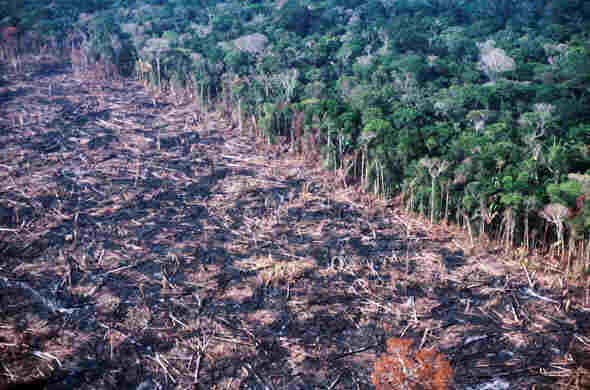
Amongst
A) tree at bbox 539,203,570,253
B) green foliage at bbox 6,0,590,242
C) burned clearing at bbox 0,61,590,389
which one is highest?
green foliage at bbox 6,0,590,242

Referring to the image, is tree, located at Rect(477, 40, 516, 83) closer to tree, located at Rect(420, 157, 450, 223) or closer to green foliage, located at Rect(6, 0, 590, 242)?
green foliage, located at Rect(6, 0, 590, 242)

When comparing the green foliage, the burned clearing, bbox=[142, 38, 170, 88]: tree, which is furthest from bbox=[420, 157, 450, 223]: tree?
bbox=[142, 38, 170, 88]: tree

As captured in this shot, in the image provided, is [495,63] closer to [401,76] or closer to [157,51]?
[401,76]

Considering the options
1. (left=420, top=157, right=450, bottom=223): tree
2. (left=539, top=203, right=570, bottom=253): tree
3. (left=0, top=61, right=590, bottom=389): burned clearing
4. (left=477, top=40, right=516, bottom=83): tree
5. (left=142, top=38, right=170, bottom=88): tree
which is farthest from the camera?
(left=142, top=38, right=170, bottom=88): tree

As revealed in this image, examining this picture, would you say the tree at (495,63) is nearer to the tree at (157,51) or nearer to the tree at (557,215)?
the tree at (557,215)

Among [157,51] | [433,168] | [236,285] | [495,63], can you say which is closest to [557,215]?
[433,168]

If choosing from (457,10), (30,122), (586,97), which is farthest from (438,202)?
(457,10)

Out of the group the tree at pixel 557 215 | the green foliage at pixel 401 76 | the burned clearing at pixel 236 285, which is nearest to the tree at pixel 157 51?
the green foliage at pixel 401 76

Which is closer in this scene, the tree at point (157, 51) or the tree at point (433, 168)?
the tree at point (433, 168)
